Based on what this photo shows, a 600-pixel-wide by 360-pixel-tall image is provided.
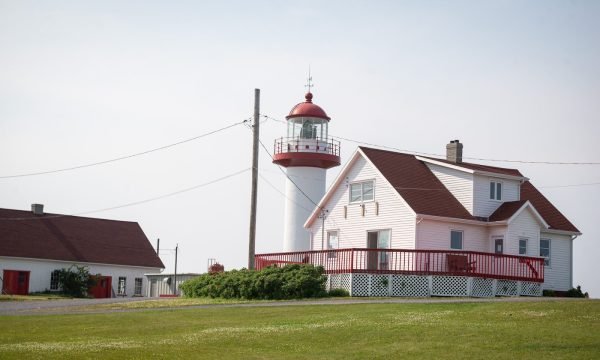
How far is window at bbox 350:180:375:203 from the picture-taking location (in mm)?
45969

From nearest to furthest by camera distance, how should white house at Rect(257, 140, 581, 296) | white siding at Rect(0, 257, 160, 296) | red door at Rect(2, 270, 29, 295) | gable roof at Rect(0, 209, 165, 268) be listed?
white house at Rect(257, 140, 581, 296) < red door at Rect(2, 270, 29, 295) < white siding at Rect(0, 257, 160, 296) < gable roof at Rect(0, 209, 165, 268)

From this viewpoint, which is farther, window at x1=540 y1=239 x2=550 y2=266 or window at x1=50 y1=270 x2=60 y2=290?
window at x1=50 y1=270 x2=60 y2=290

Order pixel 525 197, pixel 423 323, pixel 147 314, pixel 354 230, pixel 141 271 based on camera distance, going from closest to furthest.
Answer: pixel 423 323 → pixel 147 314 → pixel 354 230 → pixel 525 197 → pixel 141 271

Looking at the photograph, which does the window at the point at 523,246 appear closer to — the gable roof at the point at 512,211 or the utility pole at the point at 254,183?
the gable roof at the point at 512,211

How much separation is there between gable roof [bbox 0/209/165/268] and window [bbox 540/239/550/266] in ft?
106

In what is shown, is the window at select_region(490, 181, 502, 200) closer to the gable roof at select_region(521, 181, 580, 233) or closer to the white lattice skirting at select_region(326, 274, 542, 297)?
the gable roof at select_region(521, 181, 580, 233)

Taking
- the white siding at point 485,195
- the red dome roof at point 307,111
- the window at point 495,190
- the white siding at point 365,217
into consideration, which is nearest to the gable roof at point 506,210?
the white siding at point 485,195

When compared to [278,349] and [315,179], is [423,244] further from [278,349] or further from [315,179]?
[278,349]

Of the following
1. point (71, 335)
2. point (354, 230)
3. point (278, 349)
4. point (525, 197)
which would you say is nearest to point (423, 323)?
point (278, 349)

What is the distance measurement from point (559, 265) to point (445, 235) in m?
7.96

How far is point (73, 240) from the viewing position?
66.8m

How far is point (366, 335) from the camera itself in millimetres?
22812

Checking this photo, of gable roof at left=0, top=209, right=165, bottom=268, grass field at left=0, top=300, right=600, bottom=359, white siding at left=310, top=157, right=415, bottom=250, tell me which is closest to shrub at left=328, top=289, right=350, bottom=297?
white siding at left=310, top=157, right=415, bottom=250

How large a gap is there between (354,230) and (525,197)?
33.8 ft
